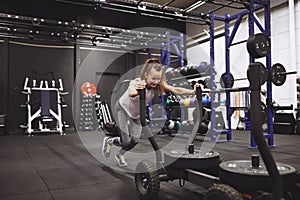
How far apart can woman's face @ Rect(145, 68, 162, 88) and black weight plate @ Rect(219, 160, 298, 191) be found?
92cm

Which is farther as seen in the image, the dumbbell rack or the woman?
the dumbbell rack

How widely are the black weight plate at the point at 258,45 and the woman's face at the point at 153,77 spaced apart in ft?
6.25

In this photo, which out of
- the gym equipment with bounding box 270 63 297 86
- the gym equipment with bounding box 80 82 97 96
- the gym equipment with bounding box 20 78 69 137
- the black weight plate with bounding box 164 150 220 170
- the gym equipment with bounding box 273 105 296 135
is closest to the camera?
the black weight plate with bounding box 164 150 220 170

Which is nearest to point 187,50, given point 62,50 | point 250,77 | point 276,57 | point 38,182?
point 276,57

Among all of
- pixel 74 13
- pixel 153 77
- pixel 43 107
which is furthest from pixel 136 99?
pixel 74 13

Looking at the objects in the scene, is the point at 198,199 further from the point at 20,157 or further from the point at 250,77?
the point at 20,157

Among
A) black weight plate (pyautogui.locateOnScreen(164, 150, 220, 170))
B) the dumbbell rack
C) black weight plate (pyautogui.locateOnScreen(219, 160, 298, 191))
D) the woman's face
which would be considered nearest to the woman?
the woman's face

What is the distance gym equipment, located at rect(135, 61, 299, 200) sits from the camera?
1.02m

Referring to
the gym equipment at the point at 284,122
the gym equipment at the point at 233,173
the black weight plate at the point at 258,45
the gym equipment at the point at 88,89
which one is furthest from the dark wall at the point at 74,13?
the gym equipment at the point at 233,173

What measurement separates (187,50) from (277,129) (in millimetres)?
4090

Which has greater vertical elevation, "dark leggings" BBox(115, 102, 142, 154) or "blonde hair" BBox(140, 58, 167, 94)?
"blonde hair" BBox(140, 58, 167, 94)

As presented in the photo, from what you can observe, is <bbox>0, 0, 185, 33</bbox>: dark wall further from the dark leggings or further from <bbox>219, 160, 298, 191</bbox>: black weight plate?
Answer: <bbox>219, 160, 298, 191</bbox>: black weight plate

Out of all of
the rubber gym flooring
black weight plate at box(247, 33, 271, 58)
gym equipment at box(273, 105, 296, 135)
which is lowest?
the rubber gym flooring

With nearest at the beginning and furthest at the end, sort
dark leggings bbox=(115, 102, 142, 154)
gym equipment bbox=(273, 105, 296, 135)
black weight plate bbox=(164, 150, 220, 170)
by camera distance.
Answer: black weight plate bbox=(164, 150, 220, 170), dark leggings bbox=(115, 102, 142, 154), gym equipment bbox=(273, 105, 296, 135)
